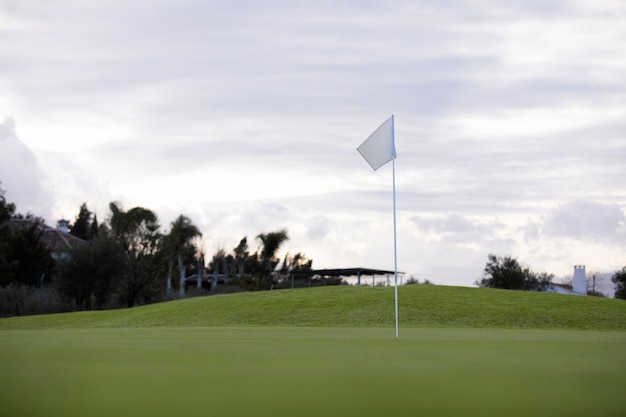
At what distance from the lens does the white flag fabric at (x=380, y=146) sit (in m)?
15.7

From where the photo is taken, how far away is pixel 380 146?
1585 centimetres

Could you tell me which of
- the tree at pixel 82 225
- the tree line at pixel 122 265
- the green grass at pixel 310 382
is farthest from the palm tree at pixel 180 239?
the green grass at pixel 310 382

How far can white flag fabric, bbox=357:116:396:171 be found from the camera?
15.7 meters

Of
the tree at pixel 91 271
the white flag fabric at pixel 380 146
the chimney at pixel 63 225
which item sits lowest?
the tree at pixel 91 271

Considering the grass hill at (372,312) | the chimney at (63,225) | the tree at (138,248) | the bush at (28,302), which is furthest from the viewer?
the chimney at (63,225)

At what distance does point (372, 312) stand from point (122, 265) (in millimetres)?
22480

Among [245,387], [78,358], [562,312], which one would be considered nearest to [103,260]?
[562,312]

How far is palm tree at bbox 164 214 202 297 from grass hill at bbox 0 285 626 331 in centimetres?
2454

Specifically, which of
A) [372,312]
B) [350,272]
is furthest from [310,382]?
[350,272]

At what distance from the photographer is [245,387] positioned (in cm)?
519

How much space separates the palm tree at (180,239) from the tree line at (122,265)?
0.29ft

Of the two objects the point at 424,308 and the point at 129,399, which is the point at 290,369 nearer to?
the point at 129,399

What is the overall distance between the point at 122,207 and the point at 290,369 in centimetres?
6021

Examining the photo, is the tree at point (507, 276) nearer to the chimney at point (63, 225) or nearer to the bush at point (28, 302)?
the bush at point (28, 302)
